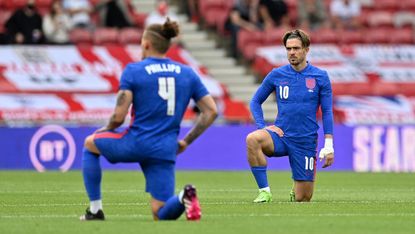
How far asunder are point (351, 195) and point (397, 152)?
923 cm

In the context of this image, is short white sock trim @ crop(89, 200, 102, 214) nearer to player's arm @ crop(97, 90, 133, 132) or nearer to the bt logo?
player's arm @ crop(97, 90, 133, 132)

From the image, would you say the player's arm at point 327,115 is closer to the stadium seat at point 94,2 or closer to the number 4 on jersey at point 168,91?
the number 4 on jersey at point 168,91

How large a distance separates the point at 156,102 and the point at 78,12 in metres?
18.7

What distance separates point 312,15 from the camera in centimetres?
3369

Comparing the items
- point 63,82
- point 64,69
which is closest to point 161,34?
point 63,82

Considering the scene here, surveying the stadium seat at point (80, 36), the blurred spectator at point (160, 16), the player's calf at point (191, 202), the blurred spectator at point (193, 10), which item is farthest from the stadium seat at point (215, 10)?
the player's calf at point (191, 202)

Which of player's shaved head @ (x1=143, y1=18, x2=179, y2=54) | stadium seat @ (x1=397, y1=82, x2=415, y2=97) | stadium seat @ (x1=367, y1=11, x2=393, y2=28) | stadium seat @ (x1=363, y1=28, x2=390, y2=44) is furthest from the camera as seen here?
stadium seat @ (x1=367, y1=11, x2=393, y2=28)

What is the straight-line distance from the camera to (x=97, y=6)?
3077cm

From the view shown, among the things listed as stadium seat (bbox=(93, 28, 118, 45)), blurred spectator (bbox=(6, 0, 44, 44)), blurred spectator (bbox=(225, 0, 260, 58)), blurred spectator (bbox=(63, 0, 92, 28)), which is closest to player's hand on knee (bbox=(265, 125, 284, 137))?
blurred spectator (bbox=(6, 0, 44, 44))

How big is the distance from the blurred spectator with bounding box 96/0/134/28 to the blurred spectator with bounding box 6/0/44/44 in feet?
7.44

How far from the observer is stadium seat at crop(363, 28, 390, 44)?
110 ft

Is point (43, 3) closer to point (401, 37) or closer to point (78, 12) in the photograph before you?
point (78, 12)

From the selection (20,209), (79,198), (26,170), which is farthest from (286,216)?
(26,170)

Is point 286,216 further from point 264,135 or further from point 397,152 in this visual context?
point 397,152
